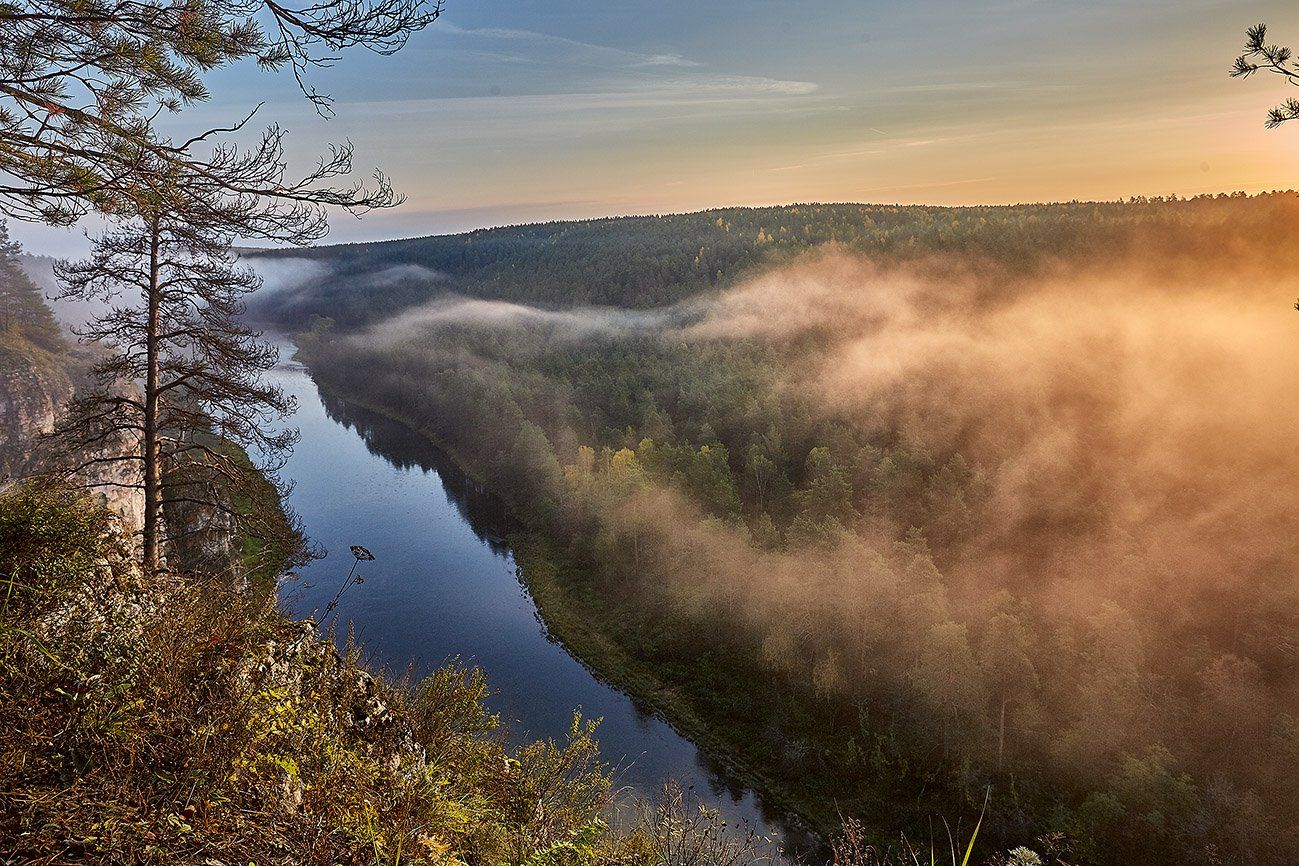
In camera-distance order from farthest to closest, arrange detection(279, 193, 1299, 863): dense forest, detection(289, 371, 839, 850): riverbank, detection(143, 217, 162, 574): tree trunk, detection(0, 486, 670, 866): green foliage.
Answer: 1. detection(289, 371, 839, 850): riverbank
2. detection(279, 193, 1299, 863): dense forest
3. detection(143, 217, 162, 574): tree trunk
4. detection(0, 486, 670, 866): green foliage

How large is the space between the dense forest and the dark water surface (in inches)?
89.5

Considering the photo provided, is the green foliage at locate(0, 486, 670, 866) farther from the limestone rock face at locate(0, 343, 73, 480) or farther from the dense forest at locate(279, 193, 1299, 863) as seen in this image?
the limestone rock face at locate(0, 343, 73, 480)

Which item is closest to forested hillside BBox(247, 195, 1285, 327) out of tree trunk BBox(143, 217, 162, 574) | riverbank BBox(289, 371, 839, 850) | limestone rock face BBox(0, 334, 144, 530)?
limestone rock face BBox(0, 334, 144, 530)

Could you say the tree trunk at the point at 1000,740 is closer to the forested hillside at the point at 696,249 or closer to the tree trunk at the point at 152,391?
the tree trunk at the point at 152,391

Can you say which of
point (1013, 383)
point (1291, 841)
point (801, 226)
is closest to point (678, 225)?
point (801, 226)

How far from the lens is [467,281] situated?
165000mm

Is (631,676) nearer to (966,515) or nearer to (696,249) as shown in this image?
(966,515)

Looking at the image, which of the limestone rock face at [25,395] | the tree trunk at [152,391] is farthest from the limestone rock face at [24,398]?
the tree trunk at [152,391]

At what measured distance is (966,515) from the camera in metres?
36.9

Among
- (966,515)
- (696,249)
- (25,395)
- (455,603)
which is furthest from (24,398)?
(696,249)

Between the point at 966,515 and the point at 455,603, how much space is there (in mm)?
28932

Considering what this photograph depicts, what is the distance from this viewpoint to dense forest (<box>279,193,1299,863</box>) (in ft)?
77.2

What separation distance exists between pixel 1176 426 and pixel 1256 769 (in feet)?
97.2

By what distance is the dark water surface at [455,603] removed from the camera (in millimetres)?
26094
